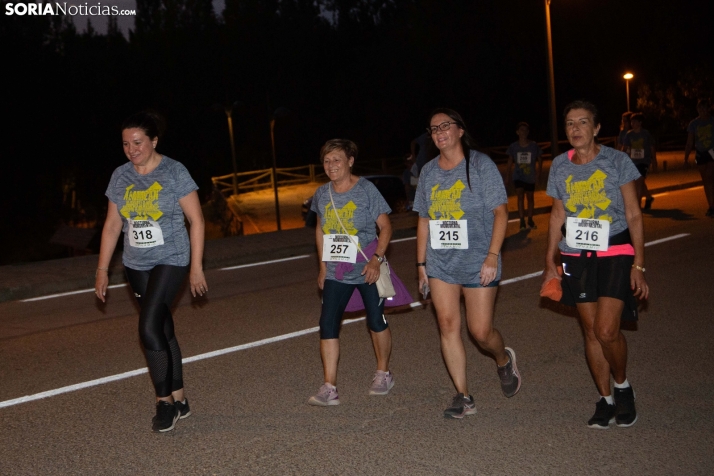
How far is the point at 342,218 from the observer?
5895mm

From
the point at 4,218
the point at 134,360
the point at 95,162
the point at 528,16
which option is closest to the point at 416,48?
the point at 528,16

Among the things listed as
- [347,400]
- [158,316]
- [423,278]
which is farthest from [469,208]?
[158,316]

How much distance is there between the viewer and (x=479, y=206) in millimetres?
5246

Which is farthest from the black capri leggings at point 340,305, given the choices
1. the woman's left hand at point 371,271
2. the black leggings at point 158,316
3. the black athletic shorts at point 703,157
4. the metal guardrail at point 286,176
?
the metal guardrail at point 286,176

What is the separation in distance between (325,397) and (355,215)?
1.25 metres

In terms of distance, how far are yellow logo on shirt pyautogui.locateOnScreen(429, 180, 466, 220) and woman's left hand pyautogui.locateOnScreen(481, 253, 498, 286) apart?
33 centimetres

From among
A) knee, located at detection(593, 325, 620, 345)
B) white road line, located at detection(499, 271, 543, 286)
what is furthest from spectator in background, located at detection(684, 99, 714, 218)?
knee, located at detection(593, 325, 620, 345)

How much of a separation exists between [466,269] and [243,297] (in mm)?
5292

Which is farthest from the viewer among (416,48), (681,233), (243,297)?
(416,48)

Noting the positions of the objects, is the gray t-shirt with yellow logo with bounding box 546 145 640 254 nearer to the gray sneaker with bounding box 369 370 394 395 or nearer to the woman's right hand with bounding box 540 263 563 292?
the woman's right hand with bounding box 540 263 563 292

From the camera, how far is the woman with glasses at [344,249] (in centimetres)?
582

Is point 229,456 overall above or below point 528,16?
below

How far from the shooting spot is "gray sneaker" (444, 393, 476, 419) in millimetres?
5379

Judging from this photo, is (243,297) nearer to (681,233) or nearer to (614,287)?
(614,287)
